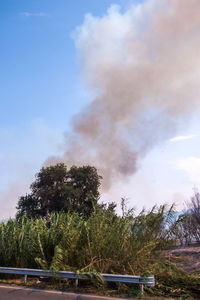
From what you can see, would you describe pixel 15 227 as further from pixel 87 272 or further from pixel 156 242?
pixel 156 242

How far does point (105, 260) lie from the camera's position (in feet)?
20.2

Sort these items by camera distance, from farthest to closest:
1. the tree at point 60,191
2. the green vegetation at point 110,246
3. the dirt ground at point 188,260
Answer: the tree at point 60,191 → the dirt ground at point 188,260 → the green vegetation at point 110,246

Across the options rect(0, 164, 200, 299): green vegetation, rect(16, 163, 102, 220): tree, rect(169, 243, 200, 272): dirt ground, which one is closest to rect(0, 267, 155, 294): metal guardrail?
rect(0, 164, 200, 299): green vegetation

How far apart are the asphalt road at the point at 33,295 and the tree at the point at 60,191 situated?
103 ft

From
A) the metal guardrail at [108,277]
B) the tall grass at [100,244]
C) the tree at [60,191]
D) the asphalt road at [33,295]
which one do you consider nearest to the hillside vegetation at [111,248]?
the tall grass at [100,244]

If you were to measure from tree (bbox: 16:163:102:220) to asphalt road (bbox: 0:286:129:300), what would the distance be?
3136 cm

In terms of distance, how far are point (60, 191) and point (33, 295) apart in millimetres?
33800

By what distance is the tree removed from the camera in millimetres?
38000

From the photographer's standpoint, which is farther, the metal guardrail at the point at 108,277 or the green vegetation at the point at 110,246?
the green vegetation at the point at 110,246

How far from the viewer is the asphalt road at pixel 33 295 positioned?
5.27 m

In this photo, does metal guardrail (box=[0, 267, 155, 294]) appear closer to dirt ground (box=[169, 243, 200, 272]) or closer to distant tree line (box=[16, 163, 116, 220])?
dirt ground (box=[169, 243, 200, 272])

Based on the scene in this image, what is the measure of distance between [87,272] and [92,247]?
0.73 metres

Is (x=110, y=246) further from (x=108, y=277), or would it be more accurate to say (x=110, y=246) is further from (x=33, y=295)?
(x=33, y=295)

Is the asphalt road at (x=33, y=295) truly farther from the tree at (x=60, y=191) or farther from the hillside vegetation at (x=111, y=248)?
the tree at (x=60, y=191)
